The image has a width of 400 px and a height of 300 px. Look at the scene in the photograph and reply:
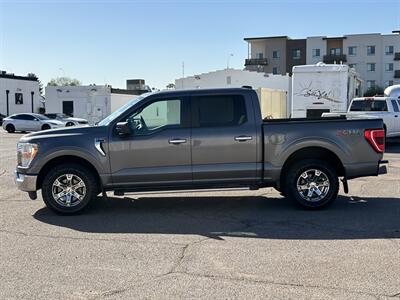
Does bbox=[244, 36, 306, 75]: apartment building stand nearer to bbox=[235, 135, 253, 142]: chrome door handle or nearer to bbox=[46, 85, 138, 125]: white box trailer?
bbox=[46, 85, 138, 125]: white box trailer

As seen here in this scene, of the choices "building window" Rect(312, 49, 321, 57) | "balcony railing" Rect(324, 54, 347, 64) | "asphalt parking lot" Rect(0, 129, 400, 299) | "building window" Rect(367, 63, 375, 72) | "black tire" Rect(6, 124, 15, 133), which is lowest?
"asphalt parking lot" Rect(0, 129, 400, 299)

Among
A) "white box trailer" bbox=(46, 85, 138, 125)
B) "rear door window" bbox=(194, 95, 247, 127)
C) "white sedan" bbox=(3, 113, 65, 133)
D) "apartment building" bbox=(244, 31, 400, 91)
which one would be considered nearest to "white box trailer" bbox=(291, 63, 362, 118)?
"rear door window" bbox=(194, 95, 247, 127)

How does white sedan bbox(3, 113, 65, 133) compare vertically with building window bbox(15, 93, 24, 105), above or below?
below

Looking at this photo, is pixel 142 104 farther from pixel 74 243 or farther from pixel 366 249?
pixel 366 249

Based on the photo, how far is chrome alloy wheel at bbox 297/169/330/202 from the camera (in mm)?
7973

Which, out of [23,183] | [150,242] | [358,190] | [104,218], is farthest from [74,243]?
[358,190]

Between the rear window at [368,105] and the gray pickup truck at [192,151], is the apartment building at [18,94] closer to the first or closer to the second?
the rear window at [368,105]

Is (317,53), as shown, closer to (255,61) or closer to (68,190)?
(255,61)

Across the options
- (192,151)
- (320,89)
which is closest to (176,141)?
(192,151)

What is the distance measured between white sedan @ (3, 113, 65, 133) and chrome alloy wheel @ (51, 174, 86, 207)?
26220mm

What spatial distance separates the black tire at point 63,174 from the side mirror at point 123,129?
82 cm

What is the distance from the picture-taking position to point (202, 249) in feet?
19.4

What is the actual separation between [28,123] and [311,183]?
29.3 m

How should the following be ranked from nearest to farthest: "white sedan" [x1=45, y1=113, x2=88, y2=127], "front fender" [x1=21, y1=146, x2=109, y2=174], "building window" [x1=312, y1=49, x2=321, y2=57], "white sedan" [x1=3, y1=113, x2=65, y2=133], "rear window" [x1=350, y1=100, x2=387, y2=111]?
1. "front fender" [x1=21, y1=146, x2=109, y2=174]
2. "rear window" [x1=350, y1=100, x2=387, y2=111]
3. "white sedan" [x1=3, y1=113, x2=65, y2=133]
4. "white sedan" [x1=45, y1=113, x2=88, y2=127]
5. "building window" [x1=312, y1=49, x2=321, y2=57]
